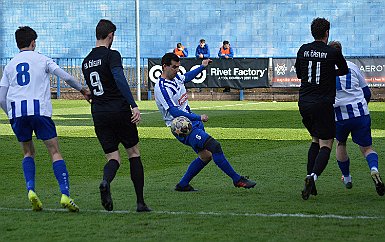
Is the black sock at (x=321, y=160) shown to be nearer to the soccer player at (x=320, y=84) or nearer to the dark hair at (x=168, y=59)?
the soccer player at (x=320, y=84)

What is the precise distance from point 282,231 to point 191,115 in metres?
2.75

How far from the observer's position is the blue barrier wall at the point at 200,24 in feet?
125

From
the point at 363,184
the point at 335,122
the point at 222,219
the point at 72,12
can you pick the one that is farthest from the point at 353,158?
the point at 72,12

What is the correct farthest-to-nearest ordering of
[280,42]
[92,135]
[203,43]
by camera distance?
[280,42]
[203,43]
[92,135]

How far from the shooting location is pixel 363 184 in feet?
35.0

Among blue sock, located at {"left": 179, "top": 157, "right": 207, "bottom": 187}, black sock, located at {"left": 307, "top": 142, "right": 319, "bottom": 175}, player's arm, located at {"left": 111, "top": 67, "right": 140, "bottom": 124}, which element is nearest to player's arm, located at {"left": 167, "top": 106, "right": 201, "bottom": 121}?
blue sock, located at {"left": 179, "top": 157, "right": 207, "bottom": 187}

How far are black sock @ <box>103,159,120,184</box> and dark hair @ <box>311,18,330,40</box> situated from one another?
2.36 m

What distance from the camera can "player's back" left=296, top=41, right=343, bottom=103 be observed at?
30.6ft

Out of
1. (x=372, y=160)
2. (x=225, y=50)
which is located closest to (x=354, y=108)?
(x=372, y=160)

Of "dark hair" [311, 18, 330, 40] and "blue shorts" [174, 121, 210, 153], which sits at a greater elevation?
"dark hair" [311, 18, 330, 40]

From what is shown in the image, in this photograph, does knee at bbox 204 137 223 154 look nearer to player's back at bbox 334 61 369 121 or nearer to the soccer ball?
the soccer ball

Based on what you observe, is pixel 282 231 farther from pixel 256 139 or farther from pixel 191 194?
pixel 256 139

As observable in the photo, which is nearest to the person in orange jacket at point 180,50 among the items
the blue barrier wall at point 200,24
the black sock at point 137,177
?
the blue barrier wall at point 200,24

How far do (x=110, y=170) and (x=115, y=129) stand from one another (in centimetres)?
37
